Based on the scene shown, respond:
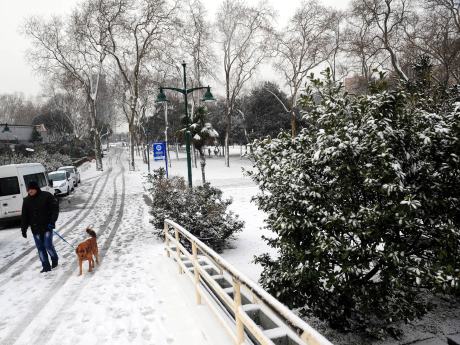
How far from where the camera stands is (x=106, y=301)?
19.2ft

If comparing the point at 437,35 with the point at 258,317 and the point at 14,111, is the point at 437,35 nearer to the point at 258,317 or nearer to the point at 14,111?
the point at 258,317

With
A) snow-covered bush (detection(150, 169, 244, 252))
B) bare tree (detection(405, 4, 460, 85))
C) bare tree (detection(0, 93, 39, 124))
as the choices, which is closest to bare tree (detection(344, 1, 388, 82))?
bare tree (detection(405, 4, 460, 85))

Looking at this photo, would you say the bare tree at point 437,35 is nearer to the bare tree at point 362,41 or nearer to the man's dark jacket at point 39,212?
the bare tree at point 362,41

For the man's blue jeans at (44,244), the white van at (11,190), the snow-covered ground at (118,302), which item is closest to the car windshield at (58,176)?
the white van at (11,190)

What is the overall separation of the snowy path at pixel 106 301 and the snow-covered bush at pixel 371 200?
172 centimetres

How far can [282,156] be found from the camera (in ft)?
18.0

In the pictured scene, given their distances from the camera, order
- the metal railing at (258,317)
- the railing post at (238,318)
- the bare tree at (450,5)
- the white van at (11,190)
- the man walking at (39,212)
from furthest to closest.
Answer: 1. the bare tree at (450,5)
2. the white van at (11,190)
3. the man walking at (39,212)
4. the railing post at (238,318)
5. the metal railing at (258,317)

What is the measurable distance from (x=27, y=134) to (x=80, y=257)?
6629 cm

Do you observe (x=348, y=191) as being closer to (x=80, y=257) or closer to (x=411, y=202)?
(x=411, y=202)

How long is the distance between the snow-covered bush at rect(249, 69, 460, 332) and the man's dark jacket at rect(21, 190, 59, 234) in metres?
4.92

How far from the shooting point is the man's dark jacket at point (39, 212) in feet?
23.6

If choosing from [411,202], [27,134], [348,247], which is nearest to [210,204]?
[348,247]

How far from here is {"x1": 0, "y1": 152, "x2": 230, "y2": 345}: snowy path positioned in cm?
464

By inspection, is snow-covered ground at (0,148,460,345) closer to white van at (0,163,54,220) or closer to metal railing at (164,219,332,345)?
metal railing at (164,219,332,345)
